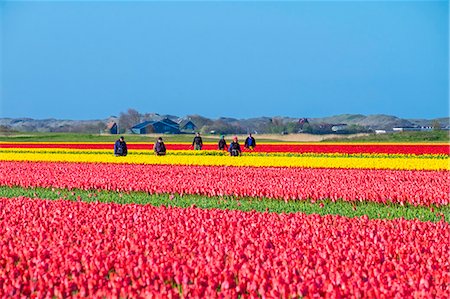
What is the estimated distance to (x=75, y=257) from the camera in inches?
360

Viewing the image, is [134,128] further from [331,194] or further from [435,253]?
[435,253]

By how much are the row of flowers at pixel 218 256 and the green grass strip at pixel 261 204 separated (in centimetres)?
303

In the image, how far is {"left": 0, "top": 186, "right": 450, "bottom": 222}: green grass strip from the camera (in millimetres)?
15016

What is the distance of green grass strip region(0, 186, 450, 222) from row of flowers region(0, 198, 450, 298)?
3.03m

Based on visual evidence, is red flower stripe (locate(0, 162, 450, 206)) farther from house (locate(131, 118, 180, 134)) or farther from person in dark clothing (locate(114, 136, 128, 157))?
house (locate(131, 118, 180, 134))

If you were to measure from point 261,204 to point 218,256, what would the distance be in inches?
324

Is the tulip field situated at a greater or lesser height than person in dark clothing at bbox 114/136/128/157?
lesser

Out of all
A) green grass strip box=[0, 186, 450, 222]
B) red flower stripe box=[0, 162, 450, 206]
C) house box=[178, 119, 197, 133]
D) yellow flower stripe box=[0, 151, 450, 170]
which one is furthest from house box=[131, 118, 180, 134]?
green grass strip box=[0, 186, 450, 222]

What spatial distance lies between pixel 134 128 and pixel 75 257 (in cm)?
13734

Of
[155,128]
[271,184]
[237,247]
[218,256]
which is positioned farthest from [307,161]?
[155,128]

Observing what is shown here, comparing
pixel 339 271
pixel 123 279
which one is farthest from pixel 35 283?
pixel 339 271

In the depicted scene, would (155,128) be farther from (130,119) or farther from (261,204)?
(261,204)

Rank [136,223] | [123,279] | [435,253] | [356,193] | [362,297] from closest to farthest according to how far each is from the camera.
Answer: [362,297]
[123,279]
[435,253]
[136,223]
[356,193]

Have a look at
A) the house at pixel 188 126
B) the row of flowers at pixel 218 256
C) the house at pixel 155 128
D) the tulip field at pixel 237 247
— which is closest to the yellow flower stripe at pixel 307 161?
the tulip field at pixel 237 247
